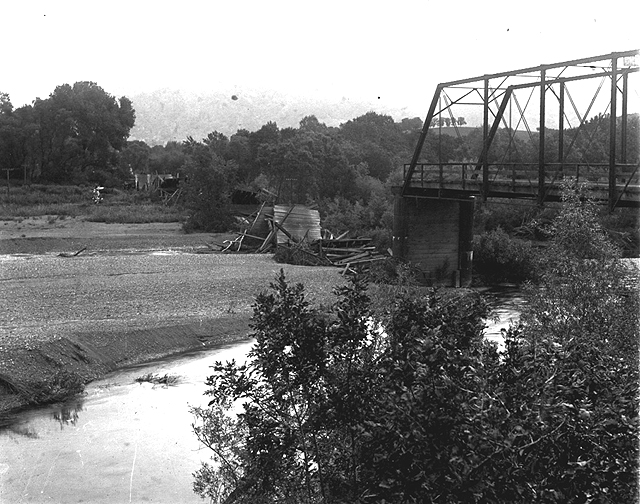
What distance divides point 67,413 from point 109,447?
3014mm

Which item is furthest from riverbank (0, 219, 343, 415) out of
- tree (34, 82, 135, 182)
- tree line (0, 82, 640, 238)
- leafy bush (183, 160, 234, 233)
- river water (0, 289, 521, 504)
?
tree (34, 82, 135, 182)

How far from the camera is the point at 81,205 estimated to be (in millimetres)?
86625

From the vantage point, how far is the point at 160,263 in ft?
155

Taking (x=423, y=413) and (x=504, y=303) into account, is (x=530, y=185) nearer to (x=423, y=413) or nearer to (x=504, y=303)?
(x=504, y=303)

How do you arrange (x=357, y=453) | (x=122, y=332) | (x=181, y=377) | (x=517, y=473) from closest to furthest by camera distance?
1. (x=517, y=473)
2. (x=357, y=453)
3. (x=181, y=377)
4. (x=122, y=332)

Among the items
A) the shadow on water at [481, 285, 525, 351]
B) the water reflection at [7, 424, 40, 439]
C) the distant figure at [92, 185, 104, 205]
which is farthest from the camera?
the distant figure at [92, 185, 104, 205]

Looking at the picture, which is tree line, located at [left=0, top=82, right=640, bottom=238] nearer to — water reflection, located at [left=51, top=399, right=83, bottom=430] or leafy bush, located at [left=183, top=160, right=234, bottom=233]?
leafy bush, located at [left=183, top=160, right=234, bottom=233]

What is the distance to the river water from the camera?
52.7ft

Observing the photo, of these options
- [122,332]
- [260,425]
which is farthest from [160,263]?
[260,425]

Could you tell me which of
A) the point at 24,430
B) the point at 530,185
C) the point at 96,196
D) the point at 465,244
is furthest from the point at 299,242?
the point at 96,196

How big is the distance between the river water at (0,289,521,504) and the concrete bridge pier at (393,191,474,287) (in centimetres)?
2486

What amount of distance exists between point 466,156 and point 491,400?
75.8m

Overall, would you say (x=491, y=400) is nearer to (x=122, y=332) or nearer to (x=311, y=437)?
(x=311, y=437)

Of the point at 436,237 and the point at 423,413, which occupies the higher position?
the point at 423,413
